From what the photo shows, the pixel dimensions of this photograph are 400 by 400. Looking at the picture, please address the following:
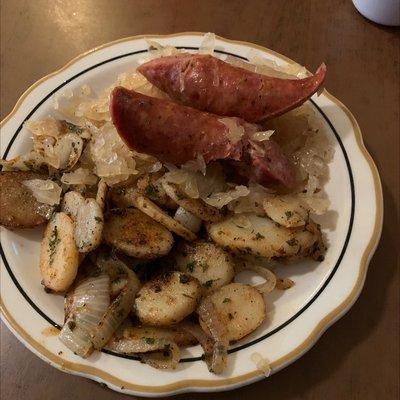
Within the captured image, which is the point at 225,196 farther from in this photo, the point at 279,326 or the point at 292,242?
the point at 279,326

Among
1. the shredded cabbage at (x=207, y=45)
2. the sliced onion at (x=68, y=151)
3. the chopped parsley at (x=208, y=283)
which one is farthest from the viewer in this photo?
the shredded cabbage at (x=207, y=45)

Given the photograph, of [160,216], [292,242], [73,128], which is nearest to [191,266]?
[160,216]

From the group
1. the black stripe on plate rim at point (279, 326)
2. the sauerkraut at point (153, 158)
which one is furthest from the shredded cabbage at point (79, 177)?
the black stripe on plate rim at point (279, 326)

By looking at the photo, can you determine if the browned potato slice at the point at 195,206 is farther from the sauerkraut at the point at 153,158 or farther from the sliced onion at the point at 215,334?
the sliced onion at the point at 215,334

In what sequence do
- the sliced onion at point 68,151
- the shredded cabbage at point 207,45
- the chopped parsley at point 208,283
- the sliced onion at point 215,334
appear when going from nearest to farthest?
the sliced onion at point 215,334 → the chopped parsley at point 208,283 → the sliced onion at point 68,151 → the shredded cabbage at point 207,45

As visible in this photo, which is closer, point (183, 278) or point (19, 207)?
point (183, 278)

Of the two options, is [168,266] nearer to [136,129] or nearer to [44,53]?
[136,129]

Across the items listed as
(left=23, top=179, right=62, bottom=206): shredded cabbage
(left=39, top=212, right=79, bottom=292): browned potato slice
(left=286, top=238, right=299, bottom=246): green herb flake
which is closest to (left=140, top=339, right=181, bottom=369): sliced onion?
(left=39, top=212, right=79, bottom=292): browned potato slice
